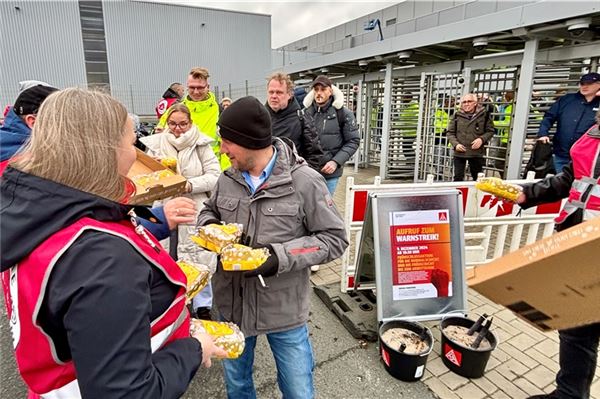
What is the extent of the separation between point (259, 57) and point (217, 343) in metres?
27.0

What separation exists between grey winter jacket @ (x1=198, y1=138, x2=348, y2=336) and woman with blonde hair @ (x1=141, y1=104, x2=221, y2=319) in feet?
4.21

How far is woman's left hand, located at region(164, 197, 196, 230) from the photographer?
174cm

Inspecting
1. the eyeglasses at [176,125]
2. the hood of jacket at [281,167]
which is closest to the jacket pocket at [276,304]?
the hood of jacket at [281,167]

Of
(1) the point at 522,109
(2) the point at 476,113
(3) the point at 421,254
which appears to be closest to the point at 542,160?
(1) the point at 522,109

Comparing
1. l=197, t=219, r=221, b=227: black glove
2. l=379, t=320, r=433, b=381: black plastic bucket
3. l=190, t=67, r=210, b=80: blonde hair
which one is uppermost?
l=190, t=67, r=210, b=80: blonde hair

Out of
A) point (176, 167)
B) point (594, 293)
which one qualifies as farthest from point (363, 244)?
point (594, 293)

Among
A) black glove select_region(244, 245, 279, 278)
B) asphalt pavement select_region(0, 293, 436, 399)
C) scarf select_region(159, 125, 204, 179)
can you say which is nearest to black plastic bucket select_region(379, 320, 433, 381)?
asphalt pavement select_region(0, 293, 436, 399)

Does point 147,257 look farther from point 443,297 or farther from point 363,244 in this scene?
point 443,297

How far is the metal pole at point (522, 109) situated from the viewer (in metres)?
5.79

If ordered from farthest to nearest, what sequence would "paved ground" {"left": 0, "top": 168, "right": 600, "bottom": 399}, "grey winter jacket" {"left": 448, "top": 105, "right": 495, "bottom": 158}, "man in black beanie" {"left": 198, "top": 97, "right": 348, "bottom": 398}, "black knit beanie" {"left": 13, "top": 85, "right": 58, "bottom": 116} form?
"grey winter jacket" {"left": 448, "top": 105, "right": 495, "bottom": 158}, "paved ground" {"left": 0, "top": 168, "right": 600, "bottom": 399}, "black knit beanie" {"left": 13, "top": 85, "right": 58, "bottom": 116}, "man in black beanie" {"left": 198, "top": 97, "right": 348, "bottom": 398}

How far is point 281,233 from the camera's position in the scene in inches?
73.6

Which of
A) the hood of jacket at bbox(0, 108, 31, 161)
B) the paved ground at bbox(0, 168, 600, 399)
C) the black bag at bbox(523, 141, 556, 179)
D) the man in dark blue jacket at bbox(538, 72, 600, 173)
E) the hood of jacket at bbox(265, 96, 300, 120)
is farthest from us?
the black bag at bbox(523, 141, 556, 179)

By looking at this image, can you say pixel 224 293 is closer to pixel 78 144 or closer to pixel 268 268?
pixel 268 268

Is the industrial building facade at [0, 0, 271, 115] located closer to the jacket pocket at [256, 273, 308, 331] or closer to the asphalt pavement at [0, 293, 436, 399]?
the asphalt pavement at [0, 293, 436, 399]
